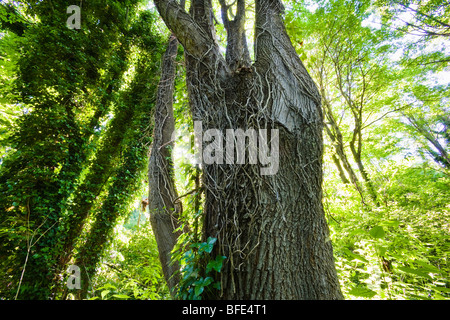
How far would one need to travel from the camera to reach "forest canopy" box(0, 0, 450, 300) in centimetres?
124

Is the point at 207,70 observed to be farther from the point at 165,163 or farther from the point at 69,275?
the point at 69,275

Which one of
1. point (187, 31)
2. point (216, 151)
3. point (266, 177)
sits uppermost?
point (187, 31)

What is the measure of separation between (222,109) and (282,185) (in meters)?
0.83

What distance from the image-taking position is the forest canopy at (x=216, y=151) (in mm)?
1243

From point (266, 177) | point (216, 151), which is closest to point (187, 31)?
point (216, 151)

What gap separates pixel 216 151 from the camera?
143cm
